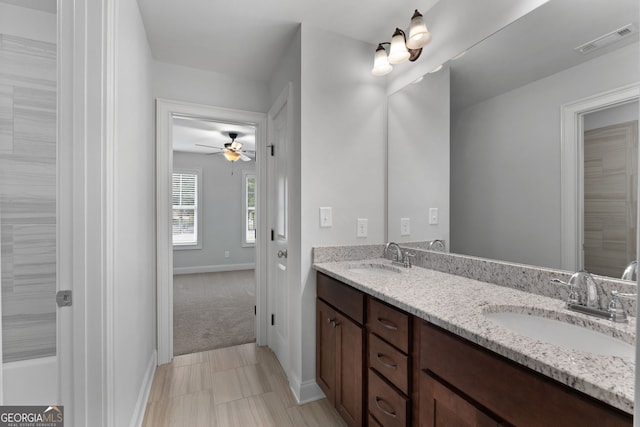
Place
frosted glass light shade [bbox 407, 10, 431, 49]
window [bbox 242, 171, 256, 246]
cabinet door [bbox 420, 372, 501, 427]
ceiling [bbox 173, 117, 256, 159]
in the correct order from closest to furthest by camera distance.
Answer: cabinet door [bbox 420, 372, 501, 427] < frosted glass light shade [bbox 407, 10, 431, 49] < ceiling [bbox 173, 117, 256, 159] < window [bbox 242, 171, 256, 246]

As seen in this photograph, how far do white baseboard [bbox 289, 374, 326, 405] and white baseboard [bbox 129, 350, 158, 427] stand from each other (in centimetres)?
92

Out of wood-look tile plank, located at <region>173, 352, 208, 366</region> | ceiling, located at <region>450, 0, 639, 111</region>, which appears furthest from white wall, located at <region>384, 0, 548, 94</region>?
wood-look tile plank, located at <region>173, 352, 208, 366</region>

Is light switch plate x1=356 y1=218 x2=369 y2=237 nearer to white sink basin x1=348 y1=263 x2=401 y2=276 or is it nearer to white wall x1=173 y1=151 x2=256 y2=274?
white sink basin x1=348 y1=263 x2=401 y2=276

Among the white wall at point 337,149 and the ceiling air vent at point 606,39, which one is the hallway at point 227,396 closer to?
the white wall at point 337,149

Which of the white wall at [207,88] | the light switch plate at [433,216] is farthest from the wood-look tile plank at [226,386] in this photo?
the white wall at [207,88]

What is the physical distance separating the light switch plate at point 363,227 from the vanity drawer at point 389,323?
2.50ft

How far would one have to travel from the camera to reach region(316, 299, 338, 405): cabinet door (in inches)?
71.5

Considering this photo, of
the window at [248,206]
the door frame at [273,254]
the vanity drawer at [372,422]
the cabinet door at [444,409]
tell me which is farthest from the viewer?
the window at [248,206]

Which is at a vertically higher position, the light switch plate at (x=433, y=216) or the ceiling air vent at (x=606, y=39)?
the ceiling air vent at (x=606, y=39)

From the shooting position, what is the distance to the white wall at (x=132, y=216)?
139 centimetres

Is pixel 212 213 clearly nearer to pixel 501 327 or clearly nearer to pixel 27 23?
pixel 27 23

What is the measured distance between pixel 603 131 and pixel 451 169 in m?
0.73

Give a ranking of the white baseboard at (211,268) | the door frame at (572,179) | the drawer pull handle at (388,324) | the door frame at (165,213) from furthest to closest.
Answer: the white baseboard at (211,268) → the door frame at (165,213) → the drawer pull handle at (388,324) → the door frame at (572,179)

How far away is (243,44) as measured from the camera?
2270 millimetres
